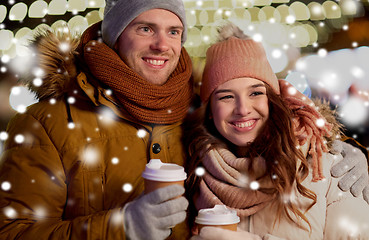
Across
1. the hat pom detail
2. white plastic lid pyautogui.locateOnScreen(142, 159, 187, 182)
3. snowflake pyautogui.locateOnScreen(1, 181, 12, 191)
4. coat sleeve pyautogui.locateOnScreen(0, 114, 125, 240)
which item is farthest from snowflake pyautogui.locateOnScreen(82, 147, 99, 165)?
the hat pom detail

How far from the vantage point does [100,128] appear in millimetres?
1988

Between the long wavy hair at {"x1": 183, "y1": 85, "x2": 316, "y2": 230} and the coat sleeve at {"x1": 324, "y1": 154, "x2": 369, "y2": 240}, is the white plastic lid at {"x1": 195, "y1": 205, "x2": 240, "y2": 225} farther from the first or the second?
the coat sleeve at {"x1": 324, "y1": 154, "x2": 369, "y2": 240}

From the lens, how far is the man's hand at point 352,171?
2.03 metres

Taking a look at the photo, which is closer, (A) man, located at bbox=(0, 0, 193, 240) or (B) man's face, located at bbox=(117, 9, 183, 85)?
(A) man, located at bbox=(0, 0, 193, 240)

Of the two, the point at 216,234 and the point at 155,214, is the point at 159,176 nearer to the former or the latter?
the point at 155,214

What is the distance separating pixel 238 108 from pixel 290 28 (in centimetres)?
223

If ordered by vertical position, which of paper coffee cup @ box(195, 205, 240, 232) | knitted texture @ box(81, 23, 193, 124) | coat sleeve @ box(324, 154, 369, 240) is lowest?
coat sleeve @ box(324, 154, 369, 240)

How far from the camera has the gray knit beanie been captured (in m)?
2.10

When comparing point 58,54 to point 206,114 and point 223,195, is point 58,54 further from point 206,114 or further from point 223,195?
point 223,195

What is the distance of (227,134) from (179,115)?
1.03 feet

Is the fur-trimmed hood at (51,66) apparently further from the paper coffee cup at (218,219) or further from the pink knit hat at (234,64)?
the paper coffee cup at (218,219)

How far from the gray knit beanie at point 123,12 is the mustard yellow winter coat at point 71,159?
30cm

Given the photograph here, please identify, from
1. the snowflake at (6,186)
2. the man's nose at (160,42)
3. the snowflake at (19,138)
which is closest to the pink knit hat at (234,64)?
the man's nose at (160,42)

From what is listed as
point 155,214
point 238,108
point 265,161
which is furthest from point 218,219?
point 238,108
